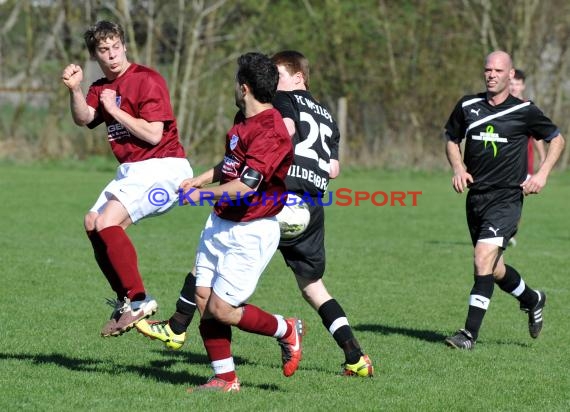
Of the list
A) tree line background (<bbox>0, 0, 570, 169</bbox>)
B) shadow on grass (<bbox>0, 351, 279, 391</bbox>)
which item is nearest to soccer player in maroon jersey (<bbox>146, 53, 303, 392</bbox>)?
shadow on grass (<bbox>0, 351, 279, 391</bbox>)

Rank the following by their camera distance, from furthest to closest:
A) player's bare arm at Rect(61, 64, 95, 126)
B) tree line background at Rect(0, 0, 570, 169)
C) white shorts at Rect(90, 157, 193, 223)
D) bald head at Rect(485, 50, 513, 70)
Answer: tree line background at Rect(0, 0, 570, 169) < bald head at Rect(485, 50, 513, 70) < white shorts at Rect(90, 157, 193, 223) < player's bare arm at Rect(61, 64, 95, 126)

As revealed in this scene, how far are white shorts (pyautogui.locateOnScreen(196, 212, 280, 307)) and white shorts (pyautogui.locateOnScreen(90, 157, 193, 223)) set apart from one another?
85cm

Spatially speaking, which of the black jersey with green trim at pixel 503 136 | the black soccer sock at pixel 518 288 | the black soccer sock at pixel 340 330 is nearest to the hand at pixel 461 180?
the black jersey with green trim at pixel 503 136

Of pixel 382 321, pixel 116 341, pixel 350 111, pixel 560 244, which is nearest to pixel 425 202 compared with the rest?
pixel 560 244

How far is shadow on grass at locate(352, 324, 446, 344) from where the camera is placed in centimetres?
762

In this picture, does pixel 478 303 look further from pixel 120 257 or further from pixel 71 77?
pixel 71 77

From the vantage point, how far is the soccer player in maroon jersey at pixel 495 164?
7.46m

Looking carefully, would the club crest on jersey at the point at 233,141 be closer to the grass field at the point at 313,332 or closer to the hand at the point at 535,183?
the grass field at the point at 313,332

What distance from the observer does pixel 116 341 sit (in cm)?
712

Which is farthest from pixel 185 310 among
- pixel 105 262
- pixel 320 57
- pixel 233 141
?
pixel 320 57

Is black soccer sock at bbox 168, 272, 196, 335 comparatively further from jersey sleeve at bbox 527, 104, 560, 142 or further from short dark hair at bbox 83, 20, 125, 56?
jersey sleeve at bbox 527, 104, 560, 142

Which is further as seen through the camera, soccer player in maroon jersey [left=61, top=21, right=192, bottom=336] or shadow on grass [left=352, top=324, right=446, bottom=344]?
shadow on grass [left=352, top=324, right=446, bottom=344]

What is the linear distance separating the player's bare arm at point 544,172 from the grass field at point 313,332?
1.12 m

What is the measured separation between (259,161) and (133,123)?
1.17 metres
